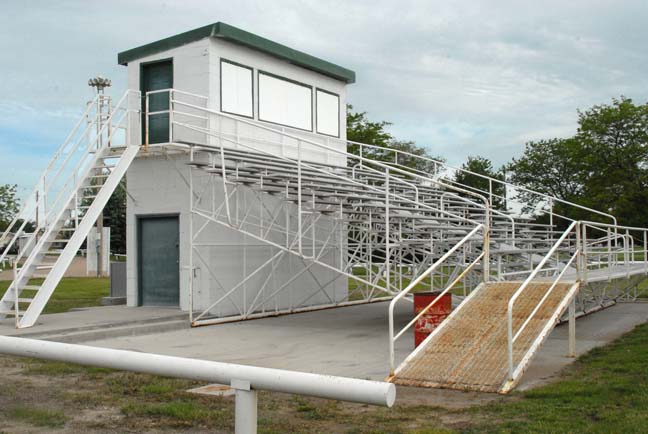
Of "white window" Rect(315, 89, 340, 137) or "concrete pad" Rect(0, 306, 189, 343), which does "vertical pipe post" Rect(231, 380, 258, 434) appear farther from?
"white window" Rect(315, 89, 340, 137)

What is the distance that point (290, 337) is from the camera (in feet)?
47.1

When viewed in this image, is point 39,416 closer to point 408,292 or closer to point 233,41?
point 408,292

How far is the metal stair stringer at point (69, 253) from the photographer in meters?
14.1

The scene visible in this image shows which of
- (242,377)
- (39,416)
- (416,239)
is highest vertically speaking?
(416,239)

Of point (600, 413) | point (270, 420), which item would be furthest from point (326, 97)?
point (270, 420)

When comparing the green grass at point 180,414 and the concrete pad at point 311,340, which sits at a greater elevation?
the green grass at point 180,414

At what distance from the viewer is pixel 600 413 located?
7441mm

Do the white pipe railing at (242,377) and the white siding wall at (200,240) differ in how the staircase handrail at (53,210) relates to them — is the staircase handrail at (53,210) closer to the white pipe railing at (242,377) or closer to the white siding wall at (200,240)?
the white siding wall at (200,240)

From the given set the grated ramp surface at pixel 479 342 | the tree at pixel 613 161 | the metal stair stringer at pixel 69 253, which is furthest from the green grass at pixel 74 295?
the tree at pixel 613 161

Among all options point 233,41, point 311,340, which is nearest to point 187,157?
point 233,41

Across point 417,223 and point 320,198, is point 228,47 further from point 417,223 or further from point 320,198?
point 417,223

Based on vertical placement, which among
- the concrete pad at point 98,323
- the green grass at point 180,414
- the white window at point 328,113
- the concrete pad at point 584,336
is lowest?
the concrete pad at point 584,336

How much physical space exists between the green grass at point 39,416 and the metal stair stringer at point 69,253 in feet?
33.8

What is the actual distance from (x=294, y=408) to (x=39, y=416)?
3.45 m
